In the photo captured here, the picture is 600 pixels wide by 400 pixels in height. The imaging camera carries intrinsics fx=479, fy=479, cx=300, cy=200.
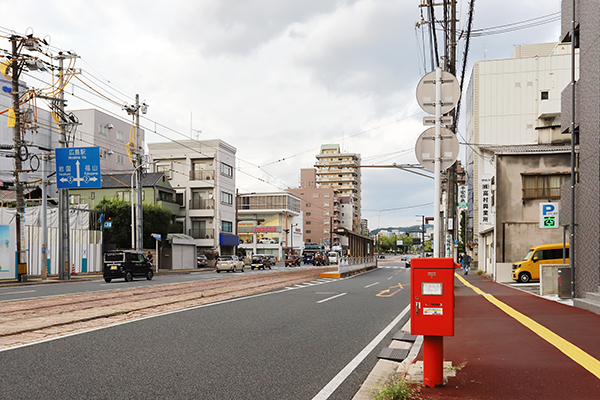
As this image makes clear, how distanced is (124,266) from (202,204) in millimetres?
33376

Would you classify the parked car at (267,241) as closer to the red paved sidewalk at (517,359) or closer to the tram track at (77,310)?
the tram track at (77,310)

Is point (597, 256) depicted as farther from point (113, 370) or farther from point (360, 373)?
point (113, 370)

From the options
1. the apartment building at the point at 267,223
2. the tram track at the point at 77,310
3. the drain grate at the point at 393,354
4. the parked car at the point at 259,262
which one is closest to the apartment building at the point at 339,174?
the apartment building at the point at 267,223

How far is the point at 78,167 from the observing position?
84.0 feet

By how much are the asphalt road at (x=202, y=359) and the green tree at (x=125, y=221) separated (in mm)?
37836

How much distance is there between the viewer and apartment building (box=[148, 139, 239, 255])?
193ft

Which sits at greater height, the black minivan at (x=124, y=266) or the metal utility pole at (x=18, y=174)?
the metal utility pole at (x=18, y=174)

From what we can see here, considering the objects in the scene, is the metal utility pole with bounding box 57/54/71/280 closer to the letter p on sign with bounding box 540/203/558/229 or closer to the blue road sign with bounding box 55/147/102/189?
the blue road sign with bounding box 55/147/102/189

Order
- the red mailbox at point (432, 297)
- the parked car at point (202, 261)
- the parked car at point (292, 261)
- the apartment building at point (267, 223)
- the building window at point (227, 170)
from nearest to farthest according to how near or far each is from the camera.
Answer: the red mailbox at point (432, 297)
the parked car at point (202, 261)
the building window at point (227, 170)
the parked car at point (292, 261)
the apartment building at point (267, 223)

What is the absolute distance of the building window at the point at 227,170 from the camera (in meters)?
60.6

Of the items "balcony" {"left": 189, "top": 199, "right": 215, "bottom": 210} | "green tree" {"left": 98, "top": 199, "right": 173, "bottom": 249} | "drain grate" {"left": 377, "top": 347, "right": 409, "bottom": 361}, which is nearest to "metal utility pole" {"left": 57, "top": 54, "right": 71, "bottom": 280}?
"green tree" {"left": 98, "top": 199, "right": 173, "bottom": 249}

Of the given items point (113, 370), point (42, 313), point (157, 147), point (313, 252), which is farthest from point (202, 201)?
point (113, 370)

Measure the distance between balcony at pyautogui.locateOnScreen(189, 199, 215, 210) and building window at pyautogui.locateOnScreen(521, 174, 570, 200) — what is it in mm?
39105

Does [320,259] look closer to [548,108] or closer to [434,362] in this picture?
[548,108]
